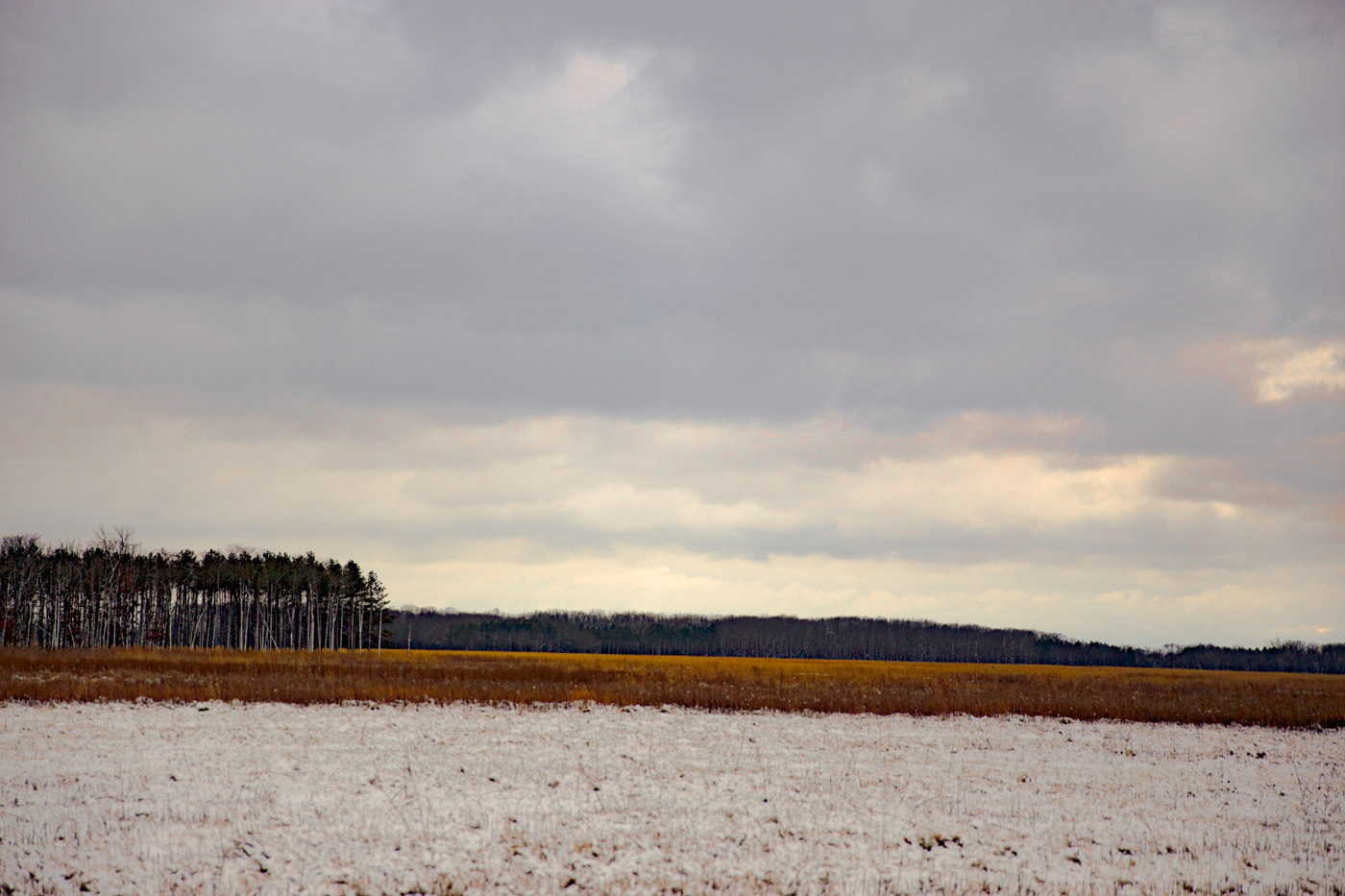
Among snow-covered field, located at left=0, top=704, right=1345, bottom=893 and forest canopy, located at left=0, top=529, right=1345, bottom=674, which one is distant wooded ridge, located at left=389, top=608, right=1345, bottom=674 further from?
snow-covered field, located at left=0, top=704, right=1345, bottom=893

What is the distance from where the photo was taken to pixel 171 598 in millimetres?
93438

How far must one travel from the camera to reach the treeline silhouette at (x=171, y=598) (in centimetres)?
7981

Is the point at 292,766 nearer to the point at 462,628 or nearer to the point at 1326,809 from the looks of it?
the point at 1326,809

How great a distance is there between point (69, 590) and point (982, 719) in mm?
83325

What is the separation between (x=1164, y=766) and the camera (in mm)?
20938

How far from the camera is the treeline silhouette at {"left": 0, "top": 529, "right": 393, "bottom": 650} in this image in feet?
262

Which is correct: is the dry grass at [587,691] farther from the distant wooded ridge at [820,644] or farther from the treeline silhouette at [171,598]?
the distant wooded ridge at [820,644]

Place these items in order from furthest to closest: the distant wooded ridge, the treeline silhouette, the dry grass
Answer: the distant wooded ridge < the treeline silhouette < the dry grass

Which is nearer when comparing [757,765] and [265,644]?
[757,765]

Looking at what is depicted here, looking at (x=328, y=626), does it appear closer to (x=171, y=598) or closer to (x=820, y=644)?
(x=171, y=598)

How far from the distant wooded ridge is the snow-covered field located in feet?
449

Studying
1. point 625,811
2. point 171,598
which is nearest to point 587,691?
point 625,811

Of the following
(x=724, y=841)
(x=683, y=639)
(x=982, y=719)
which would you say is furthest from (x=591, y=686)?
(x=683, y=639)

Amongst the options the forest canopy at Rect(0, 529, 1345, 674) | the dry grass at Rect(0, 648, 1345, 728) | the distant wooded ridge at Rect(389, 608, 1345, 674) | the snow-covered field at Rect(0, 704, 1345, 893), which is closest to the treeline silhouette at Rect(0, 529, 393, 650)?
the forest canopy at Rect(0, 529, 1345, 674)
